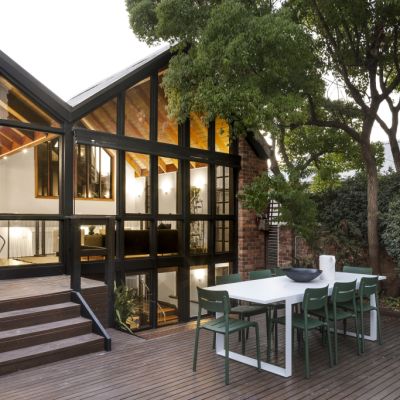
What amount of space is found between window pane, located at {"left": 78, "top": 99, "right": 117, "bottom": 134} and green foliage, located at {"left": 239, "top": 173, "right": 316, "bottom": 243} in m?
2.75

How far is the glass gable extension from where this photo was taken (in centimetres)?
661

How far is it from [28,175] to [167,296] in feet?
14.9

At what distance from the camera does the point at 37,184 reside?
9.34 meters

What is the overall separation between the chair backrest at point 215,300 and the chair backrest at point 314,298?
34.2 inches

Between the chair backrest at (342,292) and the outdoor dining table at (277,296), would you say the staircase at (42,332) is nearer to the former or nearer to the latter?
the outdoor dining table at (277,296)

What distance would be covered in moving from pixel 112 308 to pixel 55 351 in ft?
5.05

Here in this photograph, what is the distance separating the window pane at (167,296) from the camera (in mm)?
7734

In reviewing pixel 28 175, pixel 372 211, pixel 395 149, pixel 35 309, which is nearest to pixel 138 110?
pixel 28 175

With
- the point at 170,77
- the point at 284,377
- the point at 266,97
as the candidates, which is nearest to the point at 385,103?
the point at 266,97

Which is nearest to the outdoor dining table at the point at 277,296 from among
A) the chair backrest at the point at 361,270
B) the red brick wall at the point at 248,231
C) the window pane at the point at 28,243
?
the chair backrest at the point at 361,270

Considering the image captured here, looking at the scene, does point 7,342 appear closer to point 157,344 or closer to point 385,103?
point 157,344

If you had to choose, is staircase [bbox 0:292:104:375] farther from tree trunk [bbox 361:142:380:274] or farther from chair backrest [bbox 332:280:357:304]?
tree trunk [bbox 361:142:380:274]

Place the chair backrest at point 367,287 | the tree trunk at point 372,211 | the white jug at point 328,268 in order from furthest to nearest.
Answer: the tree trunk at point 372,211, the white jug at point 328,268, the chair backrest at point 367,287

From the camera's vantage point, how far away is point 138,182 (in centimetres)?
765
